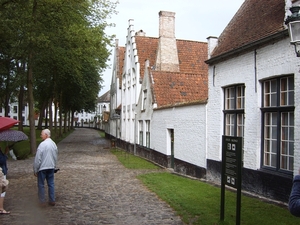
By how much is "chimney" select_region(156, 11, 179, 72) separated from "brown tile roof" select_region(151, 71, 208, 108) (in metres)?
5.06

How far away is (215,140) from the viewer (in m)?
12.1

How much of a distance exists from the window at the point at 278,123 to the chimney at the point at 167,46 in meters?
17.0

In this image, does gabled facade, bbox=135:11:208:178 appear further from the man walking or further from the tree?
the man walking

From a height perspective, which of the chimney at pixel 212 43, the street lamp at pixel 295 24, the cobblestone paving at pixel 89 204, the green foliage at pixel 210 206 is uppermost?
the chimney at pixel 212 43

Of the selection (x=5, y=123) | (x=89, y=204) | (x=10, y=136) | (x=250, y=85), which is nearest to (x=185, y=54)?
(x=250, y=85)

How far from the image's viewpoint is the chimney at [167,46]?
25547 mm

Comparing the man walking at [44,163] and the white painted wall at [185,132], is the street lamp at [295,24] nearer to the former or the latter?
the man walking at [44,163]

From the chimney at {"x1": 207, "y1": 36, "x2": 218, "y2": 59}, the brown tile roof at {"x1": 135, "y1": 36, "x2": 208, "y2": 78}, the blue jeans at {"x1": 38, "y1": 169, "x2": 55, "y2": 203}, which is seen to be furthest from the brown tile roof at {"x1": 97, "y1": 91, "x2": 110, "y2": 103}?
the blue jeans at {"x1": 38, "y1": 169, "x2": 55, "y2": 203}

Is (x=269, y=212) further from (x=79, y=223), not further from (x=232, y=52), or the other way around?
(x=232, y=52)

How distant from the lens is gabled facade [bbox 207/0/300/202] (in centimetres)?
844

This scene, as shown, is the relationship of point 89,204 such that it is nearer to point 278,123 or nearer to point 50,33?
point 278,123

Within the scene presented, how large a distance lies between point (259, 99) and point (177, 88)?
1107 cm

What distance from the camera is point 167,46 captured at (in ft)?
85.6

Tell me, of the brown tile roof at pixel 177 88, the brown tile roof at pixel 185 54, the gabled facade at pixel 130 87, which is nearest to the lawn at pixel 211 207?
the brown tile roof at pixel 177 88
